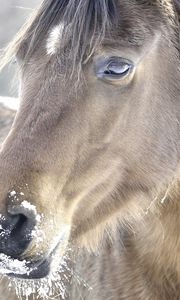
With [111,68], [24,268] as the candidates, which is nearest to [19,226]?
[24,268]

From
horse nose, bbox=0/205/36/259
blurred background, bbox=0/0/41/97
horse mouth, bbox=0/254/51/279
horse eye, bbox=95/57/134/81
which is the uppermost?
blurred background, bbox=0/0/41/97

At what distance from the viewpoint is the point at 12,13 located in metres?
12.9

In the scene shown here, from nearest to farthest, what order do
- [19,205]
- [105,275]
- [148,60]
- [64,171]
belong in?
1. [19,205]
2. [64,171]
3. [148,60]
4. [105,275]

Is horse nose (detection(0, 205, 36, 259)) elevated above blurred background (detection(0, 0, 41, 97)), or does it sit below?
below

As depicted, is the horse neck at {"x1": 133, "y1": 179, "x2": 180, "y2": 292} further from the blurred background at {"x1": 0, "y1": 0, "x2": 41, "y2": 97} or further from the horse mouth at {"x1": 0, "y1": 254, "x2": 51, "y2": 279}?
the blurred background at {"x1": 0, "y1": 0, "x2": 41, "y2": 97}

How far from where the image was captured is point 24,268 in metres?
2.31

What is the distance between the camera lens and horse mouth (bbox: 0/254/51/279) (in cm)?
229

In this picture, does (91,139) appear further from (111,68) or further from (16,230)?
(16,230)

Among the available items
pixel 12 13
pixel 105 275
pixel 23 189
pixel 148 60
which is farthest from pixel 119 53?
pixel 12 13

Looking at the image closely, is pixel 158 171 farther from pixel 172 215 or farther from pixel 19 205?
pixel 19 205

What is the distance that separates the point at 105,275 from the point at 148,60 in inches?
47.9

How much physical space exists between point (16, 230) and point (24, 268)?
0.16 metres

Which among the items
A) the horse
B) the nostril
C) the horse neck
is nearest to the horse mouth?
the horse

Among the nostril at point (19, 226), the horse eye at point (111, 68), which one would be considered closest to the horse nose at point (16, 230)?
the nostril at point (19, 226)
